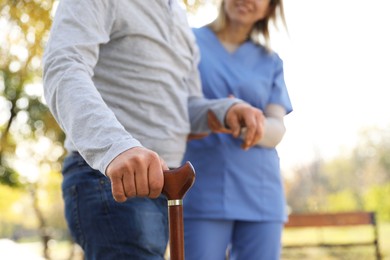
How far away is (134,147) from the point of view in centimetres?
92

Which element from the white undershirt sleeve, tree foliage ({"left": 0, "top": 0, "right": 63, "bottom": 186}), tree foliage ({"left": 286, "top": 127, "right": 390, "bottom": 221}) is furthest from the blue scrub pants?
tree foliage ({"left": 286, "top": 127, "right": 390, "bottom": 221})

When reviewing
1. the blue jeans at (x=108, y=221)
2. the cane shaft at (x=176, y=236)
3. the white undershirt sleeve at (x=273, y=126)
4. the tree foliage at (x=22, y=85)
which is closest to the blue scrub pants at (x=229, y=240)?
the white undershirt sleeve at (x=273, y=126)

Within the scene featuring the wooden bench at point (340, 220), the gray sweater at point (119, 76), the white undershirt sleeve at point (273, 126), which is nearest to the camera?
the gray sweater at point (119, 76)

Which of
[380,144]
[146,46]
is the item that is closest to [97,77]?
[146,46]

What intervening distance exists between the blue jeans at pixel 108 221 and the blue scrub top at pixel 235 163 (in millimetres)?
597

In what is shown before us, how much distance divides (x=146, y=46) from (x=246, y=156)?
2.12 ft

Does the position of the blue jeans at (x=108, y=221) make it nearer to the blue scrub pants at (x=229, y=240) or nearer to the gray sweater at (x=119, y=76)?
the gray sweater at (x=119, y=76)

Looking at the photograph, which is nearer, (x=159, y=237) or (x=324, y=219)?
(x=159, y=237)

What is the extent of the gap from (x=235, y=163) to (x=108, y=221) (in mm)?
732

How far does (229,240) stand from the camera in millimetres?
1819

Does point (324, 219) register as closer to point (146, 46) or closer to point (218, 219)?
point (218, 219)

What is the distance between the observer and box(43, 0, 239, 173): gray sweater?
996 millimetres

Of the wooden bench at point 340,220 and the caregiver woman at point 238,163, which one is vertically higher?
the caregiver woman at point 238,163

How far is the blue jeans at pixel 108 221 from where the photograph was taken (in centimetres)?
116
